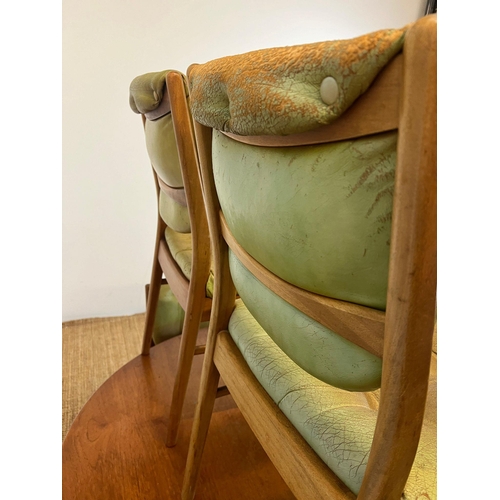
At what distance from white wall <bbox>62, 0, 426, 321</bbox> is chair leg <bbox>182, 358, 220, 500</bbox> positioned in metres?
1.71

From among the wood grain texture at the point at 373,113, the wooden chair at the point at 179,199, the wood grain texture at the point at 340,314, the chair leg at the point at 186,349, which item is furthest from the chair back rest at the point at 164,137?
the wood grain texture at the point at 373,113

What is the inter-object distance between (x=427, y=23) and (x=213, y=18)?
7.53ft

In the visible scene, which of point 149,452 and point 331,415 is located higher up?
point 331,415

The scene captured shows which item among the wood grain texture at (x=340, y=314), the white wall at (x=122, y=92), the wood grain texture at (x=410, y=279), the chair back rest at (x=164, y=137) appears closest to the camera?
the wood grain texture at (x=410, y=279)

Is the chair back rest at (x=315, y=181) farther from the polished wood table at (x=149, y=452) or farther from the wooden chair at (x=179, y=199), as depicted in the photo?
the polished wood table at (x=149, y=452)

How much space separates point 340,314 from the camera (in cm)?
46

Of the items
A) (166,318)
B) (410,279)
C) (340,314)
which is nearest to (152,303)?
(166,318)

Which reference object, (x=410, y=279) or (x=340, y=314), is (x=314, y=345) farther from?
(x=410, y=279)

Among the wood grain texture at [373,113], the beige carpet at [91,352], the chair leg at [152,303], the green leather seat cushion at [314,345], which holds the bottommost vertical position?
the beige carpet at [91,352]

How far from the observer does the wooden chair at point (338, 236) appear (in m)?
0.34

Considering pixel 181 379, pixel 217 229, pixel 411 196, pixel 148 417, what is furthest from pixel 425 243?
pixel 148 417

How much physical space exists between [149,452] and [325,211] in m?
0.90

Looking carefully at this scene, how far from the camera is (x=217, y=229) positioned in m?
0.75

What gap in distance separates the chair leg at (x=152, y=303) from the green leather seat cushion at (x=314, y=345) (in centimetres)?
87
